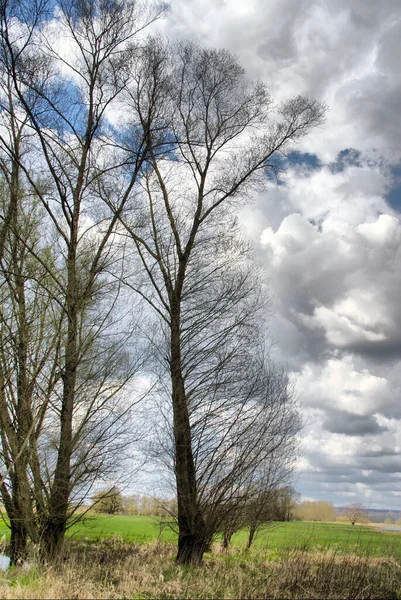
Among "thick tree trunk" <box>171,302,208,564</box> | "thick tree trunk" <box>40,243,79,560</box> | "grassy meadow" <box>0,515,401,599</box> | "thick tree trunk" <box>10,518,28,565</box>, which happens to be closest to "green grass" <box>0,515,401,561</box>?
"grassy meadow" <box>0,515,401,599</box>

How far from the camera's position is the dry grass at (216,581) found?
5.80 m

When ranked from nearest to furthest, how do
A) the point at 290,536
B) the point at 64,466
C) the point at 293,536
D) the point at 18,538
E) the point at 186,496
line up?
the point at 186,496 → the point at 64,466 → the point at 18,538 → the point at 290,536 → the point at 293,536

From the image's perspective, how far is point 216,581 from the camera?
21.4 ft

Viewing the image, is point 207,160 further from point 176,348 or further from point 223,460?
point 223,460

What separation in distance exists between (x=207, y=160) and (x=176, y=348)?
14.6ft

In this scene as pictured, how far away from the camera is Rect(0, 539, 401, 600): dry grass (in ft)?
19.0

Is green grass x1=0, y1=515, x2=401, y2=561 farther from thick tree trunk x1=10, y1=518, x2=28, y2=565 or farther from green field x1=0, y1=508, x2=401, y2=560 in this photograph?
thick tree trunk x1=10, y1=518, x2=28, y2=565

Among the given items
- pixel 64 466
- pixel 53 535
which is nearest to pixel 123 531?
pixel 53 535

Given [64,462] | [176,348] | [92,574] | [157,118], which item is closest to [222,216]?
[157,118]

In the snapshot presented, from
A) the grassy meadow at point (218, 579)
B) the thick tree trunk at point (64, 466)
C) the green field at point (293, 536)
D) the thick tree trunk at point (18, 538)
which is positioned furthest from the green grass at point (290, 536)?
the thick tree trunk at point (18, 538)

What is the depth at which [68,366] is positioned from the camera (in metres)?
9.44

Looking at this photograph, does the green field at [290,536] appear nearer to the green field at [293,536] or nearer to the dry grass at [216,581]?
the green field at [293,536]

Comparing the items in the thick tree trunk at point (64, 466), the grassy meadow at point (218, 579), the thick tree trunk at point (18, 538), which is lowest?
the grassy meadow at point (218, 579)

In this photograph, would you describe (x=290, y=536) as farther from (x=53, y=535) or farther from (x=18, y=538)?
(x=18, y=538)
